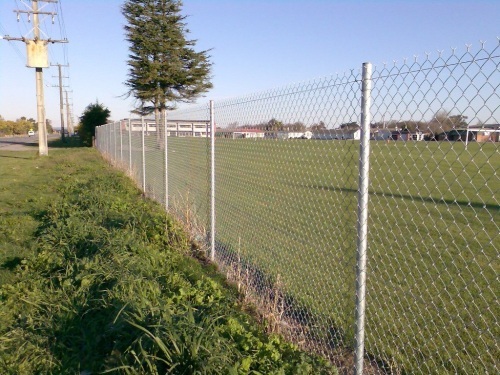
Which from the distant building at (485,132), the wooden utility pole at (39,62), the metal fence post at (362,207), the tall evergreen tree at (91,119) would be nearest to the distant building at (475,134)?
the distant building at (485,132)

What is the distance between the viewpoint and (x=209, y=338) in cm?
→ 288

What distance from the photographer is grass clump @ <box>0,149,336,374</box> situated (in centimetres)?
279

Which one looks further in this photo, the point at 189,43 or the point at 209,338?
the point at 189,43

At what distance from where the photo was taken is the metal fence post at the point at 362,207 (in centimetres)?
277

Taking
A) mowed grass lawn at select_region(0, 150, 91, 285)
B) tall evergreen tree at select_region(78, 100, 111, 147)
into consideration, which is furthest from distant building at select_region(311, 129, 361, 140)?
tall evergreen tree at select_region(78, 100, 111, 147)

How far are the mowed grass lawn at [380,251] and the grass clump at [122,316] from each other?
82 cm

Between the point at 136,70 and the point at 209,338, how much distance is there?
32.0 m

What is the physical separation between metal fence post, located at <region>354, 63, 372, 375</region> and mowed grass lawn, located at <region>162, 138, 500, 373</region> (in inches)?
9.6

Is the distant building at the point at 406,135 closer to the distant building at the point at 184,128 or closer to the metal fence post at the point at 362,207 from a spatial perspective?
the metal fence post at the point at 362,207

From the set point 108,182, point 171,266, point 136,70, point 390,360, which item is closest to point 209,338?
point 390,360

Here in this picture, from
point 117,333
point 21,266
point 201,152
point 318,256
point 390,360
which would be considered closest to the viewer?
point 117,333

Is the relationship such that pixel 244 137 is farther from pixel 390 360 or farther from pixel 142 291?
pixel 390 360

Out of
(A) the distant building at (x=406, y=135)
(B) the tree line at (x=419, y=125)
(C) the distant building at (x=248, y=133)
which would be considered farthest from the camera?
(C) the distant building at (x=248, y=133)

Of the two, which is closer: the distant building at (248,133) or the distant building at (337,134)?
the distant building at (337,134)
